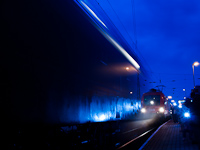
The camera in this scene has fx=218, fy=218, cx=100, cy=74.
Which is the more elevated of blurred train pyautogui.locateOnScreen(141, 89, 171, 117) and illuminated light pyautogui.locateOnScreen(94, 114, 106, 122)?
blurred train pyautogui.locateOnScreen(141, 89, 171, 117)

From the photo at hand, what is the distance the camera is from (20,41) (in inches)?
118

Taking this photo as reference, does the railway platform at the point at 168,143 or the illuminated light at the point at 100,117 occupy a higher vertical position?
the illuminated light at the point at 100,117

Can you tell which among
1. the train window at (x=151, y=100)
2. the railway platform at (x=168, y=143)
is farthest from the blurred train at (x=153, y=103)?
the railway platform at (x=168, y=143)

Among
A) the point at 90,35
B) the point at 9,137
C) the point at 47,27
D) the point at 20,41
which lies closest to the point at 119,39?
the point at 90,35

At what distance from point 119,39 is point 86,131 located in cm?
391

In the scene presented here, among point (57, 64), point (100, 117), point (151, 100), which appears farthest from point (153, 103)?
point (57, 64)

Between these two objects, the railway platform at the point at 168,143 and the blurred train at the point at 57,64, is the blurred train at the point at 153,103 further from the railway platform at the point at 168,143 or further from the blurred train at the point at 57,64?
the blurred train at the point at 57,64

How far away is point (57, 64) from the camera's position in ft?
12.7

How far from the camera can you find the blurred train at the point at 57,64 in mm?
2834

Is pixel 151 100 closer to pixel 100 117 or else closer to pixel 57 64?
pixel 100 117

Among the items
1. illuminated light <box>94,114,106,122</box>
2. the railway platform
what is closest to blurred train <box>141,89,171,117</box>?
the railway platform

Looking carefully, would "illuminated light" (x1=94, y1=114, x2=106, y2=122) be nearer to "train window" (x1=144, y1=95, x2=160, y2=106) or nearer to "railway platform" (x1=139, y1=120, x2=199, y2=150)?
"railway platform" (x1=139, y1=120, x2=199, y2=150)

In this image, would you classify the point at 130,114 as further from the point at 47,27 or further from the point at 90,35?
the point at 47,27

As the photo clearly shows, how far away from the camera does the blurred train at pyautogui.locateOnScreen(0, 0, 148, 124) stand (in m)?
2.83
